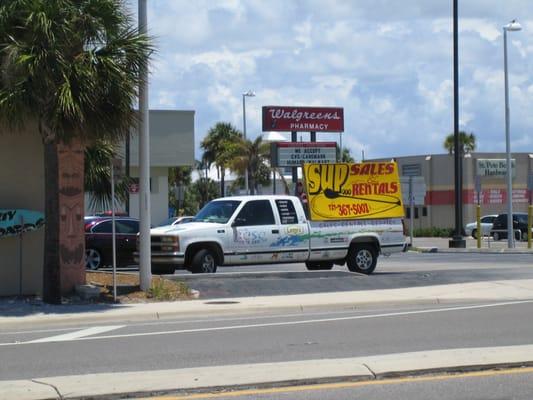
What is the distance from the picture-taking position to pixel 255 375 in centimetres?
928

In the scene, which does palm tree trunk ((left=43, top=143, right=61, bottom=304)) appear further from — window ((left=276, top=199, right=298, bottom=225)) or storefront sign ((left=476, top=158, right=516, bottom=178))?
storefront sign ((left=476, top=158, right=516, bottom=178))

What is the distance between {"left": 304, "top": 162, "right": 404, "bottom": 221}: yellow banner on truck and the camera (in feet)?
72.0

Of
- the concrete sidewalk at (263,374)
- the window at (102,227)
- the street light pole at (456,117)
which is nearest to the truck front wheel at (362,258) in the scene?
the window at (102,227)

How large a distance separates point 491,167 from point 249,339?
52.9 meters

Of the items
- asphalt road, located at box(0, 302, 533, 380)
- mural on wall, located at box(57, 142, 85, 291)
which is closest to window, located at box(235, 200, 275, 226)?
mural on wall, located at box(57, 142, 85, 291)

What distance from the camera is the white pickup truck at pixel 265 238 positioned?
20.0 meters

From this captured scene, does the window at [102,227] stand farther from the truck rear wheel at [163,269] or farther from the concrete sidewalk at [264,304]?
the concrete sidewalk at [264,304]

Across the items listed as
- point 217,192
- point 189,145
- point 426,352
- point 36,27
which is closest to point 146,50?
point 36,27

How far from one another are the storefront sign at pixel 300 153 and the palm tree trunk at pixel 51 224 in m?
18.9

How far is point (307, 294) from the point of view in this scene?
60.8ft

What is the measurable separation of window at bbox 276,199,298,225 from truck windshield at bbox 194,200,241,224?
1056 millimetres

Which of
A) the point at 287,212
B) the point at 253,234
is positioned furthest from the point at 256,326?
the point at 287,212

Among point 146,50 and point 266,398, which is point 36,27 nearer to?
point 146,50

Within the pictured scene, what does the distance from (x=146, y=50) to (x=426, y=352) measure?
27.6 ft
